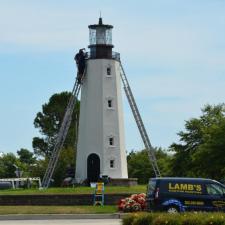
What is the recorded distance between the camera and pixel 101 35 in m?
69.2

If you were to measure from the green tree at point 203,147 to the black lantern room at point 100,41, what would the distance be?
1042 cm

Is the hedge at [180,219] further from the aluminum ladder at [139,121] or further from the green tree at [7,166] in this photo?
the green tree at [7,166]

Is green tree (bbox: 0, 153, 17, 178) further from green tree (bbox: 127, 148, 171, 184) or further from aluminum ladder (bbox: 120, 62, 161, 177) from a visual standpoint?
aluminum ladder (bbox: 120, 62, 161, 177)

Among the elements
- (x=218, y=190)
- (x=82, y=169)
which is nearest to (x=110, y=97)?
(x=82, y=169)

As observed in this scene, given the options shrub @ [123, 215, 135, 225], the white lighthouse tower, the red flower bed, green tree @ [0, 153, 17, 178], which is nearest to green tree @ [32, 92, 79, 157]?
green tree @ [0, 153, 17, 178]

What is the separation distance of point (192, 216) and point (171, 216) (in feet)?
2.25

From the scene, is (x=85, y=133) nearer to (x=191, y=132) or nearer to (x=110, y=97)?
(x=110, y=97)

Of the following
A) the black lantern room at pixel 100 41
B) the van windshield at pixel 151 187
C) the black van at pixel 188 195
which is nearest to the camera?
the black van at pixel 188 195

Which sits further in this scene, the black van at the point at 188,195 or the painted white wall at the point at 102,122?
the painted white wall at the point at 102,122

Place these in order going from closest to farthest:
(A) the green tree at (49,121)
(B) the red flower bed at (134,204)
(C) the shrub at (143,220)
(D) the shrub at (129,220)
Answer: (C) the shrub at (143,220) < (D) the shrub at (129,220) < (B) the red flower bed at (134,204) < (A) the green tree at (49,121)

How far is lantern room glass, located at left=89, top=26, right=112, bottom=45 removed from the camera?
226ft

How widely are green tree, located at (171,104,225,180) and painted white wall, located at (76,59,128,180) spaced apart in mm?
6334

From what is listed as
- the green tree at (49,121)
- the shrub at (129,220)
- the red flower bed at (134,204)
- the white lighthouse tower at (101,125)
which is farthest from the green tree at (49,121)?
the shrub at (129,220)

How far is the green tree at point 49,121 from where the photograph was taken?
119875 millimetres
